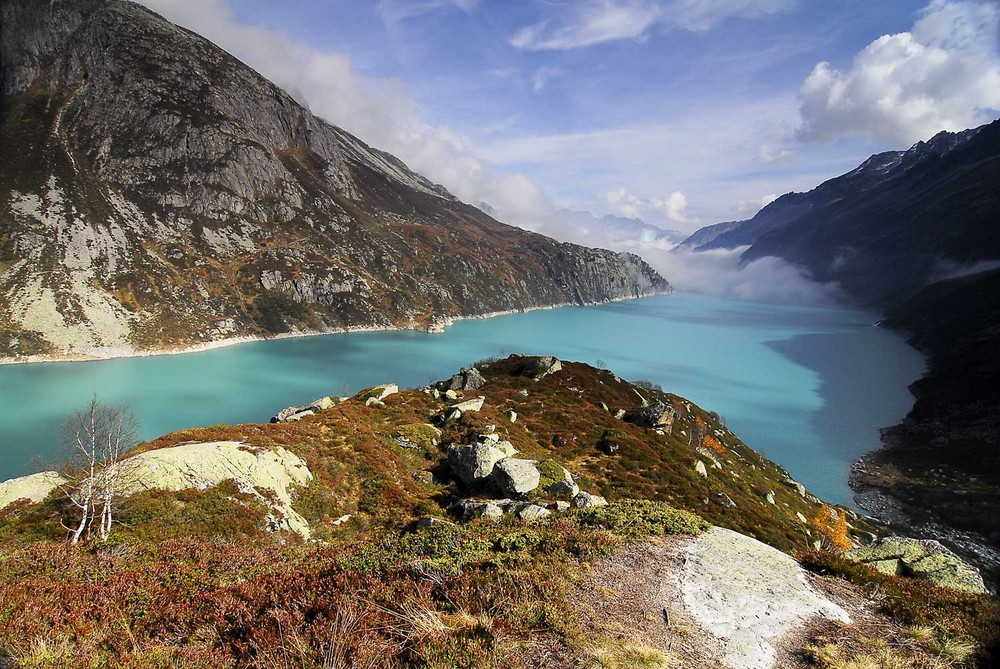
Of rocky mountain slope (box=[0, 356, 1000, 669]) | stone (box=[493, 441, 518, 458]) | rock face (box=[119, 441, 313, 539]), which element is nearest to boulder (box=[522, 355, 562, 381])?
stone (box=[493, 441, 518, 458])

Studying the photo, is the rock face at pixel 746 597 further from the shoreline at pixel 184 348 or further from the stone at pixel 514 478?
the shoreline at pixel 184 348

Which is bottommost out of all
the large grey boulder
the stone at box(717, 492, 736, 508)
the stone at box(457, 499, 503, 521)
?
the stone at box(717, 492, 736, 508)

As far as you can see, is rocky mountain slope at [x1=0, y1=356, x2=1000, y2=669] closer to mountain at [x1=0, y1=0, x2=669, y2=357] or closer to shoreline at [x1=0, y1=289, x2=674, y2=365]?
shoreline at [x1=0, y1=289, x2=674, y2=365]

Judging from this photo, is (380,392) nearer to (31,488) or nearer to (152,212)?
(31,488)

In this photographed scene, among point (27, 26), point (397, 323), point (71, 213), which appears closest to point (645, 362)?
point (397, 323)

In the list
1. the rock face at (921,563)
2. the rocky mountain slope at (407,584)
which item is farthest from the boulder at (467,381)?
the rock face at (921,563)

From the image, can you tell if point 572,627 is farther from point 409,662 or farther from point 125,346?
point 125,346
